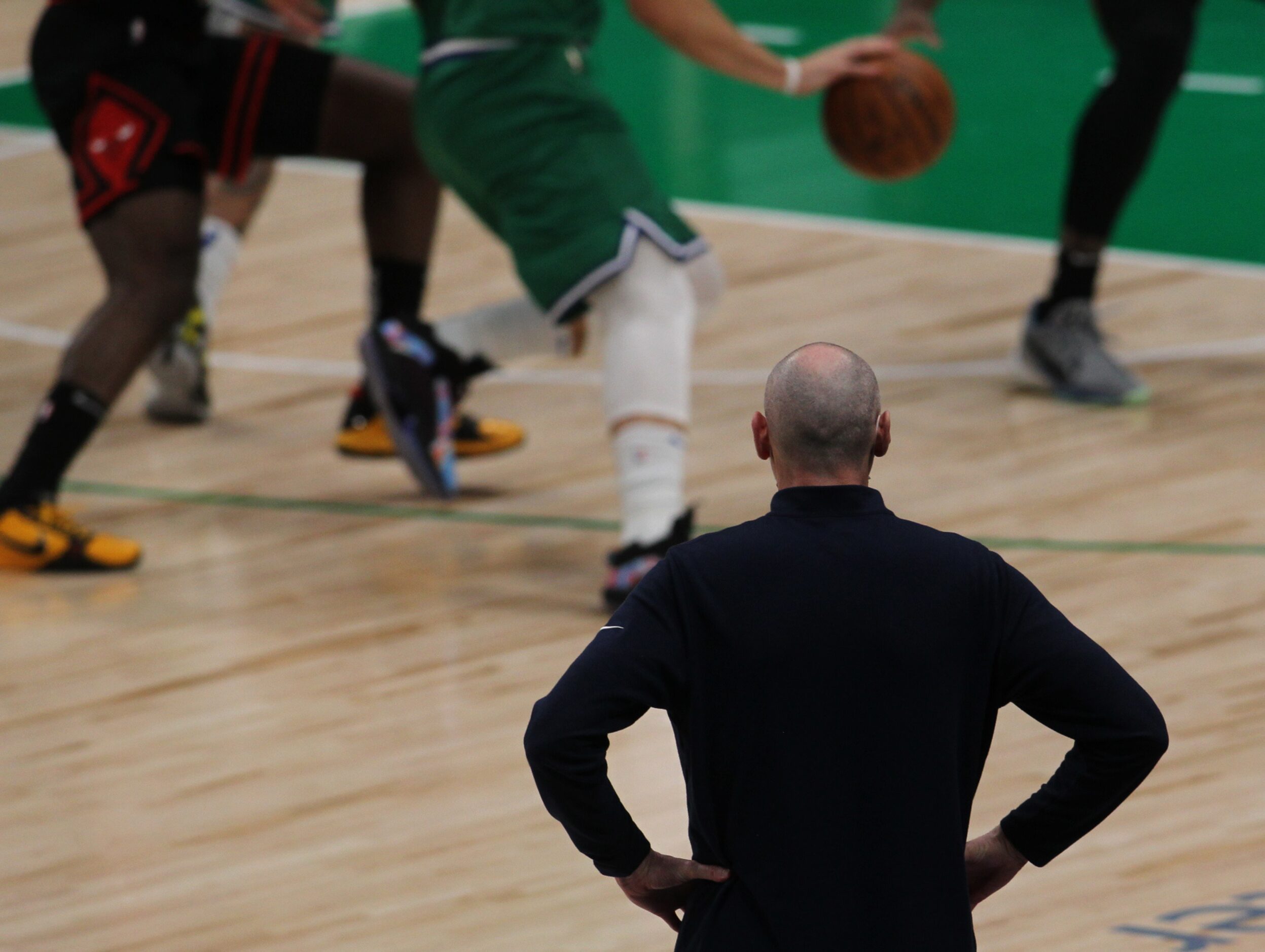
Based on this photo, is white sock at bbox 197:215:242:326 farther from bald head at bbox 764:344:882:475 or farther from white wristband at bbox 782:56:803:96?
bald head at bbox 764:344:882:475

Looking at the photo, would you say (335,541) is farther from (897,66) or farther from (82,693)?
(897,66)

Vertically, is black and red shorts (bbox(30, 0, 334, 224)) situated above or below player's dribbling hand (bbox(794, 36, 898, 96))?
below

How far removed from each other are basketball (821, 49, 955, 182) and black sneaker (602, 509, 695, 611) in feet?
3.24

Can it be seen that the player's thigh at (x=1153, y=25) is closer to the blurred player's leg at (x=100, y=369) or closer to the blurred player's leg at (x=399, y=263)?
the blurred player's leg at (x=399, y=263)

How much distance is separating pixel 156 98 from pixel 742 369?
1.80 meters

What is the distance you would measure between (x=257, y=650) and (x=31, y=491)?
2.38 feet

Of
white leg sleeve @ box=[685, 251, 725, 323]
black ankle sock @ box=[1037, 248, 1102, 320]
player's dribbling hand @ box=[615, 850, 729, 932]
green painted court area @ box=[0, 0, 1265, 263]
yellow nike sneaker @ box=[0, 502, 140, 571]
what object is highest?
player's dribbling hand @ box=[615, 850, 729, 932]

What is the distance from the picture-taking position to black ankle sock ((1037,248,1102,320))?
5.47 m

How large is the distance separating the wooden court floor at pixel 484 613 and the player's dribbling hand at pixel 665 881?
0.89 metres

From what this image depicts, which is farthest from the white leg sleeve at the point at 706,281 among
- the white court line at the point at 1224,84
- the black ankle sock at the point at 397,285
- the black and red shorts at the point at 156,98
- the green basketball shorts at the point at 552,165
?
the white court line at the point at 1224,84

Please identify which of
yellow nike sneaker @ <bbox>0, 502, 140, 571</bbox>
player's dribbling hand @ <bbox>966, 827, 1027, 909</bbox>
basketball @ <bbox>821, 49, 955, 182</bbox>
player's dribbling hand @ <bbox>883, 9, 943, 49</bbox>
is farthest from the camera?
player's dribbling hand @ <bbox>883, 9, 943, 49</bbox>

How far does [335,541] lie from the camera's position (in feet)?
15.6

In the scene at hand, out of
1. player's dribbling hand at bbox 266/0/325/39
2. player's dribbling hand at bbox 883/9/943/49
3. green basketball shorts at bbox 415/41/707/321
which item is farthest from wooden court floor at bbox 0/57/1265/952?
player's dribbling hand at bbox 266/0/325/39

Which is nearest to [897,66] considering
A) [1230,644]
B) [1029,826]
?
[1230,644]
